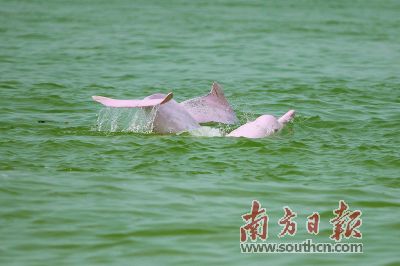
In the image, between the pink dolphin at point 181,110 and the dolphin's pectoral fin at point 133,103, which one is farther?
the pink dolphin at point 181,110

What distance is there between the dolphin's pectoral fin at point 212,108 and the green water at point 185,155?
0.57m

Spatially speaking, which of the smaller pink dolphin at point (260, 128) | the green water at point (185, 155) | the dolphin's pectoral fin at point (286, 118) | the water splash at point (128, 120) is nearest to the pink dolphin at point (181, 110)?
the water splash at point (128, 120)

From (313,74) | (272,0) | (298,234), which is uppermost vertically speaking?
(272,0)

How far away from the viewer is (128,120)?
13016 millimetres

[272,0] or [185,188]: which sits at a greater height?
[272,0]

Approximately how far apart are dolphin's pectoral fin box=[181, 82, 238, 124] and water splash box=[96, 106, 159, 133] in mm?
979

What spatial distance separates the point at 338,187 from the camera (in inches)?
392

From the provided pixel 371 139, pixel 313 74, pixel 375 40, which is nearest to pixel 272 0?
pixel 375 40

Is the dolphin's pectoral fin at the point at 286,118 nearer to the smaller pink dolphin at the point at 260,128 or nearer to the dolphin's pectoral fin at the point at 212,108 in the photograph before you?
the smaller pink dolphin at the point at 260,128

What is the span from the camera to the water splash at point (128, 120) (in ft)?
40.4

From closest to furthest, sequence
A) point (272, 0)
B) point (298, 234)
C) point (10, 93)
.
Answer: point (298, 234), point (10, 93), point (272, 0)

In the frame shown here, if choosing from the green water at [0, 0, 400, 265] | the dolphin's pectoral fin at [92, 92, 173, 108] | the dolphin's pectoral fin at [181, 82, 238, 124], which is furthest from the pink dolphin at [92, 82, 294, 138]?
the green water at [0, 0, 400, 265]

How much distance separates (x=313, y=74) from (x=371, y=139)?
7.43 metres

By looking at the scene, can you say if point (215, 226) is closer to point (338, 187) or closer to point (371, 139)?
point (338, 187)
